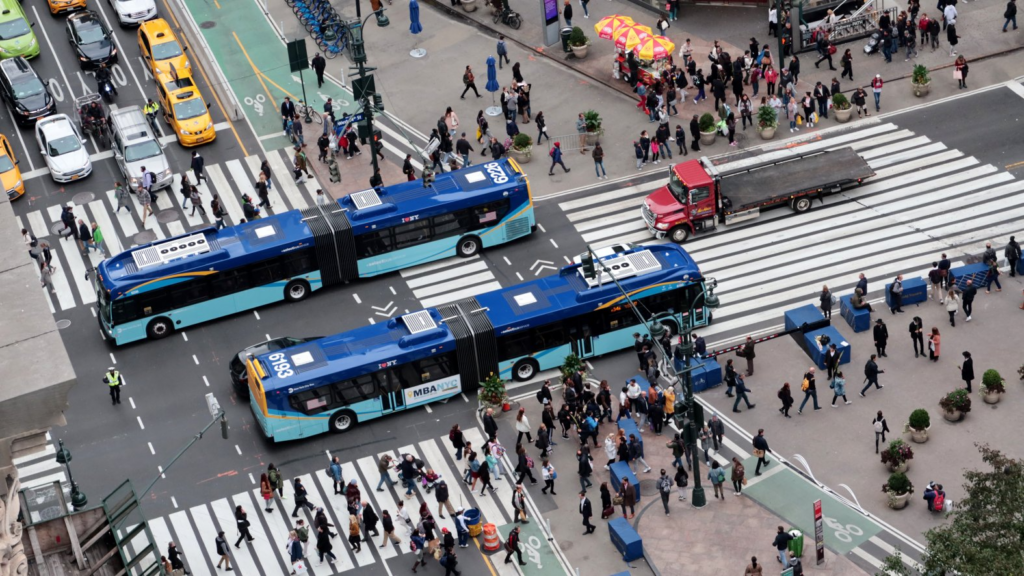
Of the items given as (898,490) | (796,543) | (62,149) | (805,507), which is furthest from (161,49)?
(898,490)

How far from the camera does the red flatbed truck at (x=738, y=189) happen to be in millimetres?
62125

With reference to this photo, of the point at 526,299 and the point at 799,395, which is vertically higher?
the point at 526,299

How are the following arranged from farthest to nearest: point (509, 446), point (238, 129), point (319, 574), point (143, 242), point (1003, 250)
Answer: point (238, 129)
point (143, 242)
point (1003, 250)
point (509, 446)
point (319, 574)

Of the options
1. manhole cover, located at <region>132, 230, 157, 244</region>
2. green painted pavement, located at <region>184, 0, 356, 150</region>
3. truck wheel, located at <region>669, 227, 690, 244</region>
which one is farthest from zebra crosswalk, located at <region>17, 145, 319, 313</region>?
truck wheel, located at <region>669, 227, 690, 244</region>

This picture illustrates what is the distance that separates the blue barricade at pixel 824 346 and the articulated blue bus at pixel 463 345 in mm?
3954

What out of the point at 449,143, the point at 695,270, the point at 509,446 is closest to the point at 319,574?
the point at 509,446

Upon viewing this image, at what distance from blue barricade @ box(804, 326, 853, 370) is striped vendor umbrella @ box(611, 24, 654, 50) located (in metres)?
19.2

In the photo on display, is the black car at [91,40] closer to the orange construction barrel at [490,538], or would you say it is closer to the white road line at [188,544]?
the white road line at [188,544]

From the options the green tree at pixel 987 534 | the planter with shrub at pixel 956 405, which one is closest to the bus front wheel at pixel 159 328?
the planter with shrub at pixel 956 405

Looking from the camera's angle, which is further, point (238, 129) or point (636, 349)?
point (238, 129)

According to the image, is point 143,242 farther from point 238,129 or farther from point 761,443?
point 761,443

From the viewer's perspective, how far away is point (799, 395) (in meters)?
55.0

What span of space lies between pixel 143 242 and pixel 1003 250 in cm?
3382

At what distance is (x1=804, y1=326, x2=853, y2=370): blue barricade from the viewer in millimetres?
55219
